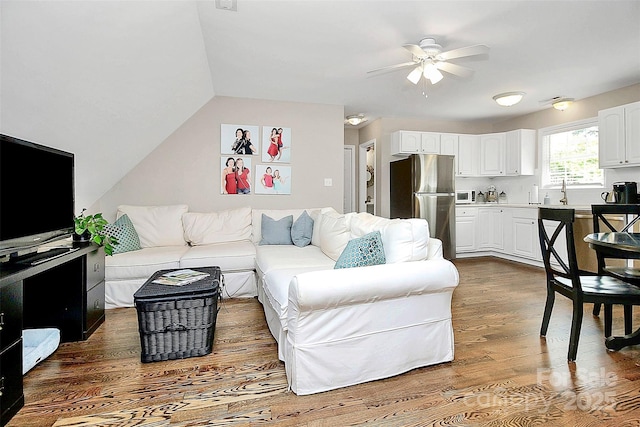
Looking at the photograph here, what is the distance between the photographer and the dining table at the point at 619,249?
1943mm

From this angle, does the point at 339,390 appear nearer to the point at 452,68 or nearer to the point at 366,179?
the point at 452,68

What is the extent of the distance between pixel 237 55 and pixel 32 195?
2.06m

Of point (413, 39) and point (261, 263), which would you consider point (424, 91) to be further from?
point (261, 263)

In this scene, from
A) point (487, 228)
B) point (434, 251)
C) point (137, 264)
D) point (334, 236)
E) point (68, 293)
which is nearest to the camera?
point (434, 251)

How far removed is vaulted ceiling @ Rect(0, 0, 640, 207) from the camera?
2.01 m

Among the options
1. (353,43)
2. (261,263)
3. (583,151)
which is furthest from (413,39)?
(583,151)

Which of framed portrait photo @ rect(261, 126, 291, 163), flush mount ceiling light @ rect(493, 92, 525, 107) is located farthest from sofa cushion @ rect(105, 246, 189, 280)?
flush mount ceiling light @ rect(493, 92, 525, 107)

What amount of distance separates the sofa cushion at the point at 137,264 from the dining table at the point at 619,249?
3.38 metres

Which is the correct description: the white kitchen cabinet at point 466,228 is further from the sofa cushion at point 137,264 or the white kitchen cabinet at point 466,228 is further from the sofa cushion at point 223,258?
the sofa cushion at point 137,264

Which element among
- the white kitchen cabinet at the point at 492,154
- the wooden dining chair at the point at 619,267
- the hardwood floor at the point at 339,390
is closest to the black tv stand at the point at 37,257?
the hardwood floor at the point at 339,390

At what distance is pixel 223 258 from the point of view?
3430 millimetres

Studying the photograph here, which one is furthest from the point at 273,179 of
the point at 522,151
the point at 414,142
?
the point at 522,151

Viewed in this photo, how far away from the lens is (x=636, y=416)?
1598mm

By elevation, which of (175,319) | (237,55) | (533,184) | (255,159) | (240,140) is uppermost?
(237,55)
